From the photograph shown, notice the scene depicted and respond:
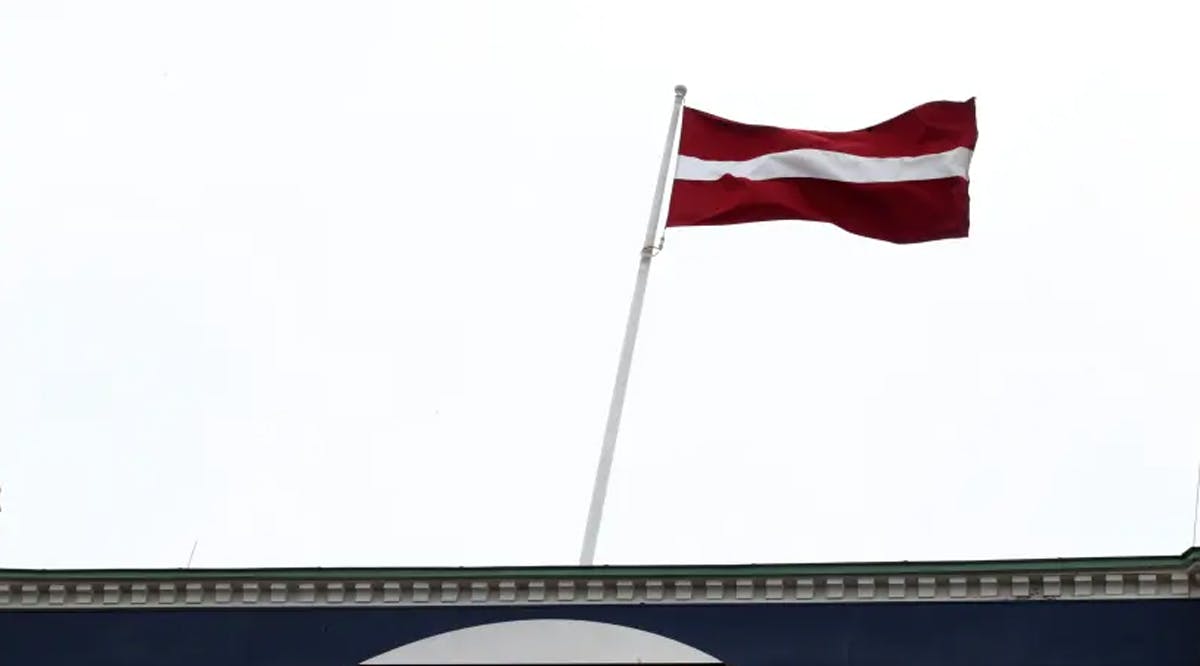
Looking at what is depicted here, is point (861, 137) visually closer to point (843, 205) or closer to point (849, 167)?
point (849, 167)

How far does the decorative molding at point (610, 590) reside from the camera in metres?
26.7

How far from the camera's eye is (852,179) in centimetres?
3139

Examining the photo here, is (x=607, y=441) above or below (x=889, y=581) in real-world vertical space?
above

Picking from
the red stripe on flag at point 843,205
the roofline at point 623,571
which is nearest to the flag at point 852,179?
the red stripe on flag at point 843,205

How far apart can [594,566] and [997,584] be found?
14.3ft

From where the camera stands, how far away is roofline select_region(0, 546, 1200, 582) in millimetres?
26656

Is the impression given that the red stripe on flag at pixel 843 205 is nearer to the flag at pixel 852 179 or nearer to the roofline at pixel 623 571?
the flag at pixel 852 179

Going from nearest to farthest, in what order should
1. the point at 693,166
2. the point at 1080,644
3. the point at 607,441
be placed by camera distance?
the point at 1080,644, the point at 607,441, the point at 693,166

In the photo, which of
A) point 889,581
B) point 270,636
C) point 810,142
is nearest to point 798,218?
point 810,142

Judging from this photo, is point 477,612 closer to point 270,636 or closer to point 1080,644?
point 270,636

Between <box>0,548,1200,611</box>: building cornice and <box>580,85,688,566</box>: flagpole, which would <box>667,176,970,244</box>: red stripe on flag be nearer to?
<box>580,85,688,566</box>: flagpole

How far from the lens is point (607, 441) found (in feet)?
97.9

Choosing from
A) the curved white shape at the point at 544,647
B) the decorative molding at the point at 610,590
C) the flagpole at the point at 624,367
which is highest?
the flagpole at the point at 624,367

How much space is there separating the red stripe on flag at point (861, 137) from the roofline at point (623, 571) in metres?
6.64
